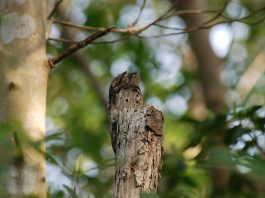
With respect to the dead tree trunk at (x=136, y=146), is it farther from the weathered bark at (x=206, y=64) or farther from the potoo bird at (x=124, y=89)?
the weathered bark at (x=206, y=64)

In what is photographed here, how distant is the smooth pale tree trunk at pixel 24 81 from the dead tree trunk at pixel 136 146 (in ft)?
0.93

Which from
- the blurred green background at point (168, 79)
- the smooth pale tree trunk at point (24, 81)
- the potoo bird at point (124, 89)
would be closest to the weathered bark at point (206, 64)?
the blurred green background at point (168, 79)

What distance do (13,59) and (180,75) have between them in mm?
3932

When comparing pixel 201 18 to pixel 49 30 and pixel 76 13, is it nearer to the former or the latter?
pixel 76 13

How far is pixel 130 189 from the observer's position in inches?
49.9

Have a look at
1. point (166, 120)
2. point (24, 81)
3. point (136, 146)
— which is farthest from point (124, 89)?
point (166, 120)

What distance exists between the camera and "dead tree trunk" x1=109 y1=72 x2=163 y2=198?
1.27 meters

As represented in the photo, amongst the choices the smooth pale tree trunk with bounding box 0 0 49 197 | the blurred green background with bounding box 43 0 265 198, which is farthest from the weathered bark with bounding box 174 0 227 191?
the smooth pale tree trunk with bounding box 0 0 49 197

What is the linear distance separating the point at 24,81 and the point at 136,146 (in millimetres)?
493

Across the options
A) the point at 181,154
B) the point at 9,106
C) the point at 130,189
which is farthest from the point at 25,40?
the point at 181,154

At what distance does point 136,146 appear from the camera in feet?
4.29

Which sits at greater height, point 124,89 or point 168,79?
point 168,79

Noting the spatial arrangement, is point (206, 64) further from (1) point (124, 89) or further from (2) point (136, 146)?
(2) point (136, 146)

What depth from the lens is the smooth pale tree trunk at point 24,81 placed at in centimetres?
153
